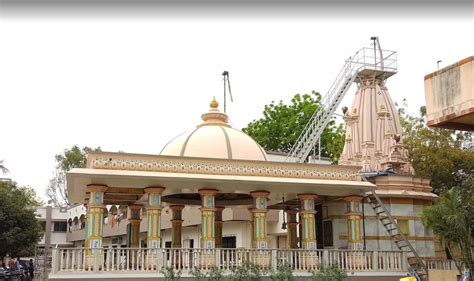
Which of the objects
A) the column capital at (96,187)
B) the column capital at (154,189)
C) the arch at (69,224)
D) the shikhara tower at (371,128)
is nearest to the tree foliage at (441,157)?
the shikhara tower at (371,128)

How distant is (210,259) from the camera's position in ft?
55.7

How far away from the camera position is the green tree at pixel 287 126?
3809cm

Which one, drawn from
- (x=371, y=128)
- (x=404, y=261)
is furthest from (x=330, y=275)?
(x=371, y=128)

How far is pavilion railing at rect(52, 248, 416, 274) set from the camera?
1577 cm

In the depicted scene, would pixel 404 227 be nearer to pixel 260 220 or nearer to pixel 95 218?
pixel 260 220

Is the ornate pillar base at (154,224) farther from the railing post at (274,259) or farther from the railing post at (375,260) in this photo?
the railing post at (375,260)

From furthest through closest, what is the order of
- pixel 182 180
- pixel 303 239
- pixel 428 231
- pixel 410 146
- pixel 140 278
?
pixel 410 146, pixel 428 231, pixel 303 239, pixel 182 180, pixel 140 278

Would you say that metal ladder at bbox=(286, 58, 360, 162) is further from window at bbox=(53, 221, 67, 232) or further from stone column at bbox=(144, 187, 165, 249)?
window at bbox=(53, 221, 67, 232)

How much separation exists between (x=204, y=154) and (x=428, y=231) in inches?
339

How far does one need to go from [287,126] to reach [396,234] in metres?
19.4

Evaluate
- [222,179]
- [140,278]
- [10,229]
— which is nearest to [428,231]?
[222,179]

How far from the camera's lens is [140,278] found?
52.0 ft

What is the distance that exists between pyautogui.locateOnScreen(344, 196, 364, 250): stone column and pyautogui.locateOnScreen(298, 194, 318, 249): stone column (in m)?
1.35

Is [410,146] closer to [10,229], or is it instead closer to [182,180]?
[182,180]
